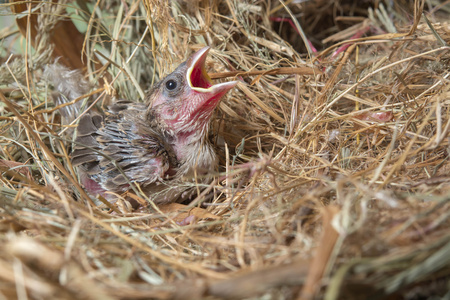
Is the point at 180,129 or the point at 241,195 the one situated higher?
the point at 180,129

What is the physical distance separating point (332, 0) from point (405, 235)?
2.23 m

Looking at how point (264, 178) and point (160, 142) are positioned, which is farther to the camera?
point (160, 142)

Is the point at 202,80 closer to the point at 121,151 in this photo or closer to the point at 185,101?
the point at 185,101

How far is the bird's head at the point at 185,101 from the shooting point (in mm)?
1638

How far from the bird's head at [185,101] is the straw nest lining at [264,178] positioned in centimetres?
16

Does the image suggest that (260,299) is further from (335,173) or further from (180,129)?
(180,129)

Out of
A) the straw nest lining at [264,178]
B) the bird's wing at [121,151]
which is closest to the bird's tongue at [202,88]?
the straw nest lining at [264,178]

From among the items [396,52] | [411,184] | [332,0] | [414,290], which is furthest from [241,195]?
[332,0]

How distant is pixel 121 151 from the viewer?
1712 mm

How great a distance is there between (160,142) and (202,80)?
1.26 feet

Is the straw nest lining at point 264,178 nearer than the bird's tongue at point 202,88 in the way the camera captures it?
Yes

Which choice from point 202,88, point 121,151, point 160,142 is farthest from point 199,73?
point 121,151

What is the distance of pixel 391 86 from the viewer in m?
1.68

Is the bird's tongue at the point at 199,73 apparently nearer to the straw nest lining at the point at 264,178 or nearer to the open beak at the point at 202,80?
the open beak at the point at 202,80
